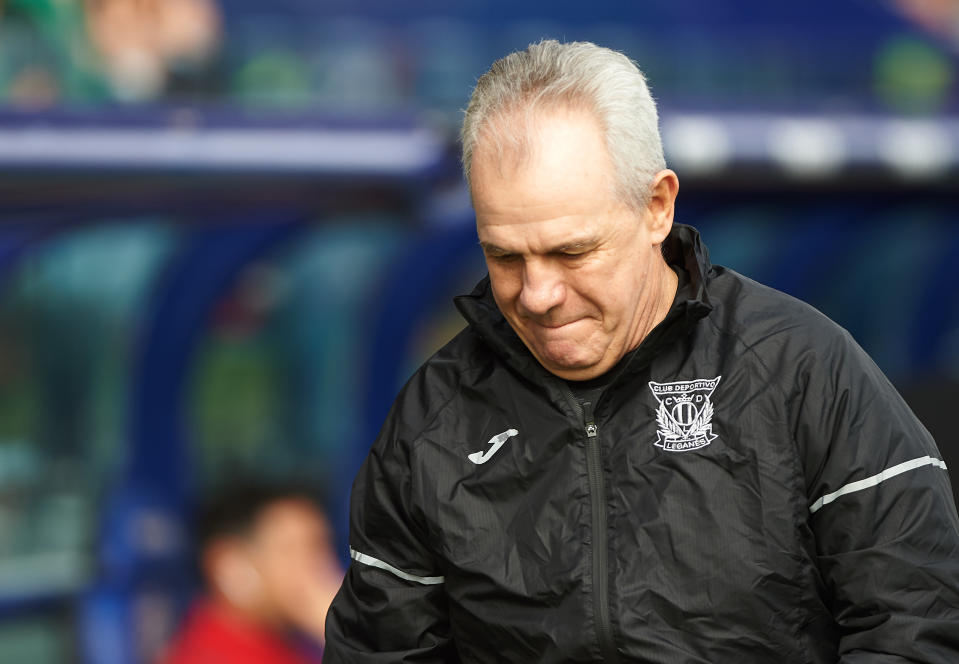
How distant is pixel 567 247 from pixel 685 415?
0.22m

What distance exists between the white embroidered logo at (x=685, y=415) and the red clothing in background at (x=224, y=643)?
286 cm

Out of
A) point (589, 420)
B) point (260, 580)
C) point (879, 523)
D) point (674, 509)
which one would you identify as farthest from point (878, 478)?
point (260, 580)

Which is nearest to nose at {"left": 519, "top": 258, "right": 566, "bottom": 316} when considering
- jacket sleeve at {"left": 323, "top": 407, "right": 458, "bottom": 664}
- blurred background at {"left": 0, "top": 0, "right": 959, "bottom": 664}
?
jacket sleeve at {"left": 323, "top": 407, "right": 458, "bottom": 664}

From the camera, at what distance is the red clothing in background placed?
4.18 metres

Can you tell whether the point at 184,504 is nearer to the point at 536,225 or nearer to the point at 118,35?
the point at 118,35

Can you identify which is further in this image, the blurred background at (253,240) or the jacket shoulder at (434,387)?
the blurred background at (253,240)

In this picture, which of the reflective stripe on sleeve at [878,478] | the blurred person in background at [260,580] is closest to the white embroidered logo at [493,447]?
the reflective stripe on sleeve at [878,478]

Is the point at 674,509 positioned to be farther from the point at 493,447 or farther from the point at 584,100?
the point at 584,100

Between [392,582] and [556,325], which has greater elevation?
[556,325]

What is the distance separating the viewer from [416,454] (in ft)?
5.51

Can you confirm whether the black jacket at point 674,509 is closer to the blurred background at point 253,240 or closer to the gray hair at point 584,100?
the gray hair at point 584,100

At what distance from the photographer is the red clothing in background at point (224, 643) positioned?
4.18 meters

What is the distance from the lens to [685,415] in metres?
1.60

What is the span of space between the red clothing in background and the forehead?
292cm
